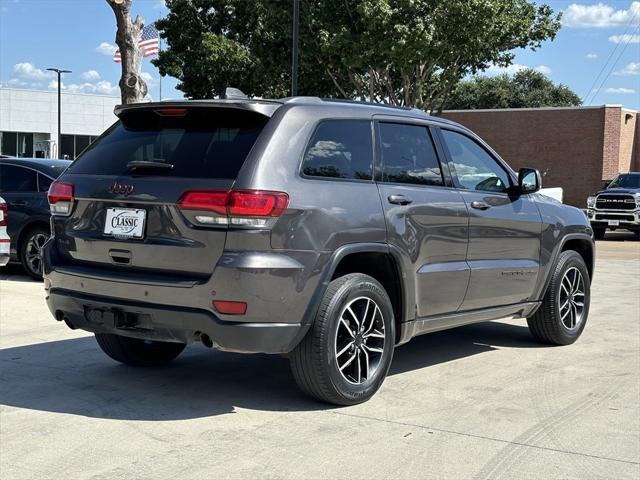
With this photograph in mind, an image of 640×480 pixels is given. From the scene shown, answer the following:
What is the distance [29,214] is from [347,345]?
7641mm

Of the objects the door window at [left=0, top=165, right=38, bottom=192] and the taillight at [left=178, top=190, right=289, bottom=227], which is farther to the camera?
the door window at [left=0, top=165, right=38, bottom=192]

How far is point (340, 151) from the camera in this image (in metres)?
5.36

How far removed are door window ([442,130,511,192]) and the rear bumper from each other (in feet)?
7.06

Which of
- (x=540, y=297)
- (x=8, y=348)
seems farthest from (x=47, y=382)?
(x=540, y=297)

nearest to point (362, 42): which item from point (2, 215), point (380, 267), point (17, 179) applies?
point (17, 179)

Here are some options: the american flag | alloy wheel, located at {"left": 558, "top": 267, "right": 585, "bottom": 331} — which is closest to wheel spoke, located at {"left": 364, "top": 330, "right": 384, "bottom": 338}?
alloy wheel, located at {"left": 558, "top": 267, "right": 585, "bottom": 331}

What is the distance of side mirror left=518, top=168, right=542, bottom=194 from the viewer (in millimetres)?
6871

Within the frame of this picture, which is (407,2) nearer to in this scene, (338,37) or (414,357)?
(338,37)

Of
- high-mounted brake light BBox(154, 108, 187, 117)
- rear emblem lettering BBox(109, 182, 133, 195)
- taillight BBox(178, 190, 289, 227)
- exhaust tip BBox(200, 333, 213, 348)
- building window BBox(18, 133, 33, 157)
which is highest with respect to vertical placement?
building window BBox(18, 133, 33, 157)

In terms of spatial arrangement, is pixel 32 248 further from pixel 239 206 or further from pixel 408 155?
pixel 239 206

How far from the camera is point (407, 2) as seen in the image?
26641 mm

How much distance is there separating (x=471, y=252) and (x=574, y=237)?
1.76 metres

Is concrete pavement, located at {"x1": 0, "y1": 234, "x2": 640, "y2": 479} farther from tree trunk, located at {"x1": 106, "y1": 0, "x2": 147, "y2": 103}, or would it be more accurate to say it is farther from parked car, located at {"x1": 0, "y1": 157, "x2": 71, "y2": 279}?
tree trunk, located at {"x1": 106, "y1": 0, "x2": 147, "y2": 103}

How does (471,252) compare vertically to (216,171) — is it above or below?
below
